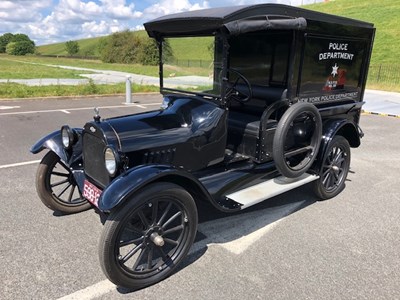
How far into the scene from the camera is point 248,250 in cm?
311

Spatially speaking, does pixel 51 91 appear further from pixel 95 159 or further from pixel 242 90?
pixel 95 159

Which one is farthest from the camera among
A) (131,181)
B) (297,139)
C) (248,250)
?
(297,139)

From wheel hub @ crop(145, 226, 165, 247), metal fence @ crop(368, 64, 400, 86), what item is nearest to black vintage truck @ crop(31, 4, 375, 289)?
wheel hub @ crop(145, 226, 165, 247)

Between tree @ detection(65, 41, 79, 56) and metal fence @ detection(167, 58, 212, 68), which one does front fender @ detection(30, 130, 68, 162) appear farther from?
tree @ detection(65, 41, 79, 56)

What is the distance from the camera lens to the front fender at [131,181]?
233 cm

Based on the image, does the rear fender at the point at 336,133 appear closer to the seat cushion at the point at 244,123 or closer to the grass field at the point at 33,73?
the seat cushion at the point at 244,123

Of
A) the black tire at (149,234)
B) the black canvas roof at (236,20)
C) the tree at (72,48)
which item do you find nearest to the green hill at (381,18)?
the black canvas roof at (236,20)

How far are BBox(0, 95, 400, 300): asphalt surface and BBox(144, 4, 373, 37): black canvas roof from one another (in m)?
1.91

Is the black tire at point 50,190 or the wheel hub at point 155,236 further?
the black tire at point 50,190

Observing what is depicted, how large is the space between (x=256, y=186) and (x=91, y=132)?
5.65 feet

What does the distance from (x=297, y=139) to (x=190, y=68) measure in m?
1.43

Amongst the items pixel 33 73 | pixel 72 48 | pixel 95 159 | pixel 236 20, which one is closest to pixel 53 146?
pixel 95 159

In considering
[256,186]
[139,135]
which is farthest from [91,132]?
[256,186]

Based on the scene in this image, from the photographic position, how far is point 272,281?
2678 mm
